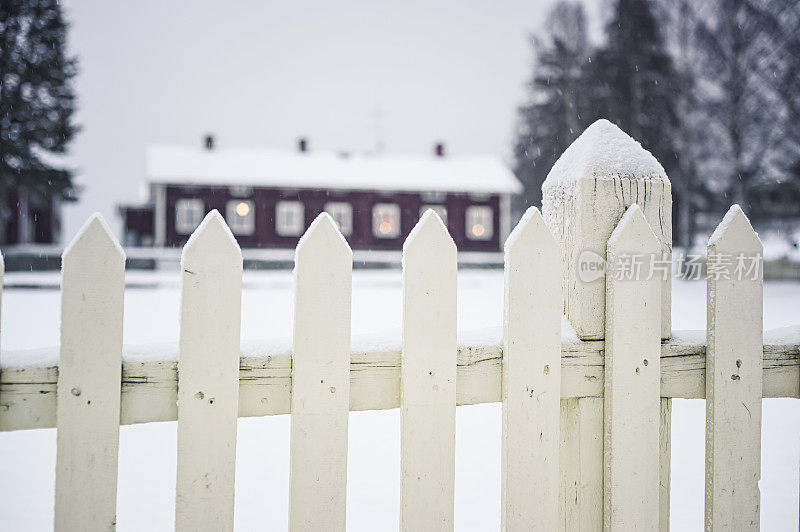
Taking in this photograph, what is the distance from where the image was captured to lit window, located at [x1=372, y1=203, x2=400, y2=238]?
2458 centimetres

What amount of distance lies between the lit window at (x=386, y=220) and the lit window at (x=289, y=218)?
3272 mm

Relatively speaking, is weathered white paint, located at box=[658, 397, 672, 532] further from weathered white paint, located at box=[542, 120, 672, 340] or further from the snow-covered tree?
the snow-covered tree

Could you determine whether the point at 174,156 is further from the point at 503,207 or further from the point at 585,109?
the point at 585,109

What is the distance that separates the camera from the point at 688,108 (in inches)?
758

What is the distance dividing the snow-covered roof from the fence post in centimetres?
2258

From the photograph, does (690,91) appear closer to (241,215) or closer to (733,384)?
(241,215)

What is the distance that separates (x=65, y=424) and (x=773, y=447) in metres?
4.09

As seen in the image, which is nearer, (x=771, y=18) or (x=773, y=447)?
(x=773, y=447)

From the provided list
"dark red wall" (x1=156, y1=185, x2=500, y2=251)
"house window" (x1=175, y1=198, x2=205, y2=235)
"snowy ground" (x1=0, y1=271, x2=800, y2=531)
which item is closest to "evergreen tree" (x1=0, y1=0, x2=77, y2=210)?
"house window" (x1=175, y1=198, x2=205, y2=235)

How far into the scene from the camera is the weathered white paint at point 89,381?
119 cm

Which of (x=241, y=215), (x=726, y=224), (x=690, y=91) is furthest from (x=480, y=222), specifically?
(x=726, y=224)

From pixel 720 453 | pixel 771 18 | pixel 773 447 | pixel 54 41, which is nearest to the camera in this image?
pixel 720 453

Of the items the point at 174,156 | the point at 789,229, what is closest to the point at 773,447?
the point at 789,229

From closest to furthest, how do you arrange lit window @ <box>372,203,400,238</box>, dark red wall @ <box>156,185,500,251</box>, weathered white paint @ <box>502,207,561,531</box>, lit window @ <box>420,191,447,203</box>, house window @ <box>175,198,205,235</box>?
weathered white paint @ <box>502,207,561,531</box>
house window @ <box>175,198,205,235</box>
dark red wall @ <box>156,185,500,251</box>
lit window @ <box>420,191,447,203</box>
lit window @ <box>372,203,400,238</box>
